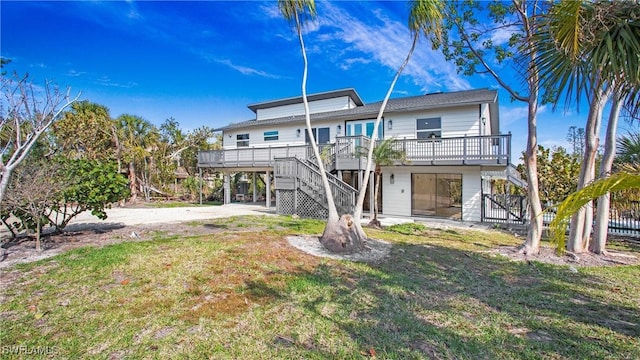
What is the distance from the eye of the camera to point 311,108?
20391 millimetres

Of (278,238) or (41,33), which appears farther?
(41,33)

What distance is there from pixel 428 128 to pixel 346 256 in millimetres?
10554

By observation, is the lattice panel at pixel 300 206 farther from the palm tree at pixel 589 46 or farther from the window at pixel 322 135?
the palm tree at pixel 589 46

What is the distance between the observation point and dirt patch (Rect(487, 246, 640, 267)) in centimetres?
632

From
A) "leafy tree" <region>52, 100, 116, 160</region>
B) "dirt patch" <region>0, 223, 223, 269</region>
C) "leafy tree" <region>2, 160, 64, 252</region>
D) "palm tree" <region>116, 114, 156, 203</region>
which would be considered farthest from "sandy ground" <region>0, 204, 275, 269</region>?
"leafy tree" <region>52, 100, 116, 160</region>

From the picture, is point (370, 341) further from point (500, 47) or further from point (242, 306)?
point (500, 47)

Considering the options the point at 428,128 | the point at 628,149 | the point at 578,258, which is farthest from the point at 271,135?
the point at 628,149

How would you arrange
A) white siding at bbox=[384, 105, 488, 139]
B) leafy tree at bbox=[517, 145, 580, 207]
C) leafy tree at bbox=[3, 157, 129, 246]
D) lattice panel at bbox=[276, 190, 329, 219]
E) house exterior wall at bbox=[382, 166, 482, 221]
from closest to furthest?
leafy tree at bbox=[3, 157, 129, 246]
leafy tree at bbox=[517, 145, 580, 207]
lattice panel at bbox=[276, 190, 329, 219]
house exterior wall at bbox=[382, 166, 482, 221]
white siding at bbox=[384, 105, 488, 139]

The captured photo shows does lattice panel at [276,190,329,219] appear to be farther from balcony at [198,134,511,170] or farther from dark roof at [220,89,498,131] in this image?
dark roof at [220,89,498,131]

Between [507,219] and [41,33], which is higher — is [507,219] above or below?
below

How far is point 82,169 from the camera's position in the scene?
7.06m

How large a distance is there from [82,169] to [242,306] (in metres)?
6.01

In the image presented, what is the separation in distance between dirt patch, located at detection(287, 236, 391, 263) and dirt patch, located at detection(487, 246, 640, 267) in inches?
111

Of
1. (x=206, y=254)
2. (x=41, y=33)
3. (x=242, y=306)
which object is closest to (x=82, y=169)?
(x=206, y=254)
